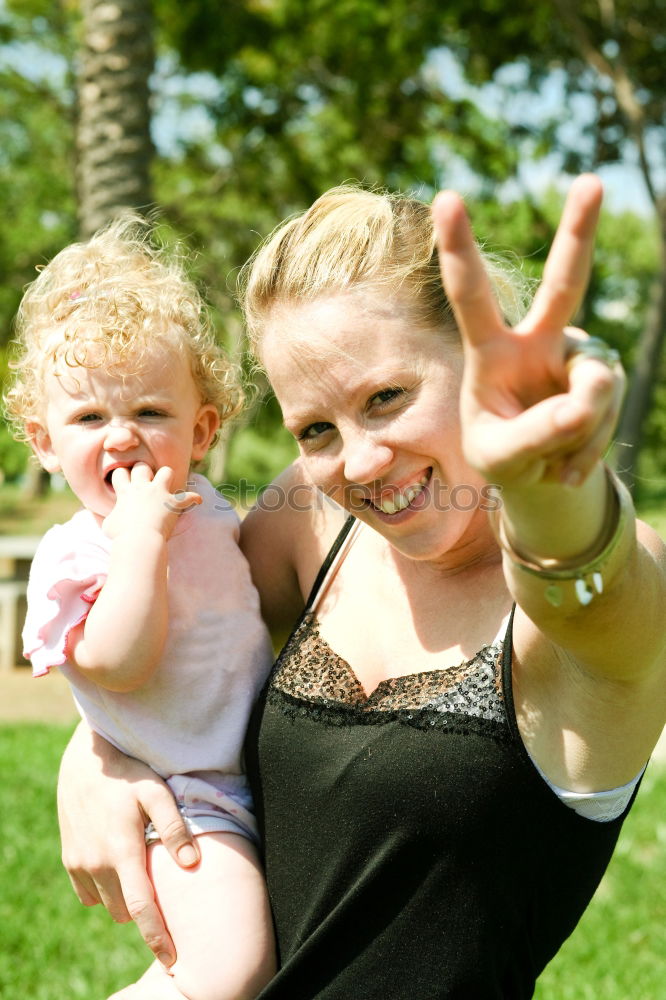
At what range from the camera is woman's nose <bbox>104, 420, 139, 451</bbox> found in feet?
7.62

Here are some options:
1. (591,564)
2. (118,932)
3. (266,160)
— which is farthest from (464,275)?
(266,160)

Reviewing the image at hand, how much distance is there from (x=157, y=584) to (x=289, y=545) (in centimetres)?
51

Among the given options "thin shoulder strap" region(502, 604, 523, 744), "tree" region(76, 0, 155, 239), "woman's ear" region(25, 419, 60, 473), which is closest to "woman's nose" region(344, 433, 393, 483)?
"thin shoulder strap" region(502, 604, 523, 744)

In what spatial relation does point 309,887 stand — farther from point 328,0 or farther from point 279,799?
point 328,0

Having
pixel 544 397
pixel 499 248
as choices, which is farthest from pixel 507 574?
pixel 499 248

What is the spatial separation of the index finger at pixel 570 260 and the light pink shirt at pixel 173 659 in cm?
110

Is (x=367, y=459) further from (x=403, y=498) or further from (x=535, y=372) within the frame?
(x=535, y=372)

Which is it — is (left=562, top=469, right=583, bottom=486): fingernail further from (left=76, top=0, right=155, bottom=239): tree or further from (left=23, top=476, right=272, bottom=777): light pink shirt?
(left=76, top=0, right=155, bottom=239): tree

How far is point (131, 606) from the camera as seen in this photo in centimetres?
214

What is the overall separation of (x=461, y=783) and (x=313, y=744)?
1.08ft

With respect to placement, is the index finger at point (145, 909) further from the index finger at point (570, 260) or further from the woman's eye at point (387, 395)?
the index finger at point (570, 260)

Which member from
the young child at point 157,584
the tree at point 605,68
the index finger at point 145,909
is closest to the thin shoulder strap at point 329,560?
the young child at point 157,584

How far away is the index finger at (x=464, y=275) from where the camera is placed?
4.42ft

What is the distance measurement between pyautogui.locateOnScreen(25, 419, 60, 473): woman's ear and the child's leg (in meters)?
0.88
